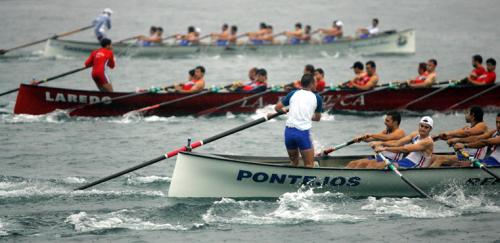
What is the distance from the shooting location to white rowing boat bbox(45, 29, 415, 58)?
4066 centimetres

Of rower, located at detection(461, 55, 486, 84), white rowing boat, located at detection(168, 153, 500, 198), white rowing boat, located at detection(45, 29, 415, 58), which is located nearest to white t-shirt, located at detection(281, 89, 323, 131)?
white rowing boat, located at detection(168, 153, 500, 198)

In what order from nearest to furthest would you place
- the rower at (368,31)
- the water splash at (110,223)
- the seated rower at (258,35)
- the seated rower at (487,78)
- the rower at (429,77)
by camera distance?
the water splash at (110,223), the seated rower at (487,78), the rower at (429,77), the seated rower at (258,35), the rower at (368,31)

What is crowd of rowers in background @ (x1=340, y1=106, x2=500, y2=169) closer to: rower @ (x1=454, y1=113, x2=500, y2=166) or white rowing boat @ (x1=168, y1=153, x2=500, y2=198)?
rower @ (x1=454, y1=113, x2=500, y2=166)

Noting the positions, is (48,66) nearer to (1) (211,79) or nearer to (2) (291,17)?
(1) (211,79)

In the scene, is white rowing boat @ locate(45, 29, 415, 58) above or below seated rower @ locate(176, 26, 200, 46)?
below

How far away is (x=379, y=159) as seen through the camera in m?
18.0

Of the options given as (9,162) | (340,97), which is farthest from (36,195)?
(340,97)

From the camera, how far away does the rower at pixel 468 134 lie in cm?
1822

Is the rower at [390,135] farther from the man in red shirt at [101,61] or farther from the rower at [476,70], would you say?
the man in red shirt at [101,61]

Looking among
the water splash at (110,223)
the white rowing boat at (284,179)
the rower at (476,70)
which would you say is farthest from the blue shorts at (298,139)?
the rower at (476,70)

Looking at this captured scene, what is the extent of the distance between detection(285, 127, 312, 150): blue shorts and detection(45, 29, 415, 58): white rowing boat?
23779mm

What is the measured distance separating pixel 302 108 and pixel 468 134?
3.44m

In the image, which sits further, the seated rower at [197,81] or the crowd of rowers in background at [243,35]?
the crowd of rowers in background at [243,35]

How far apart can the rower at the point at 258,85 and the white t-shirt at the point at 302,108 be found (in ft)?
31.7
